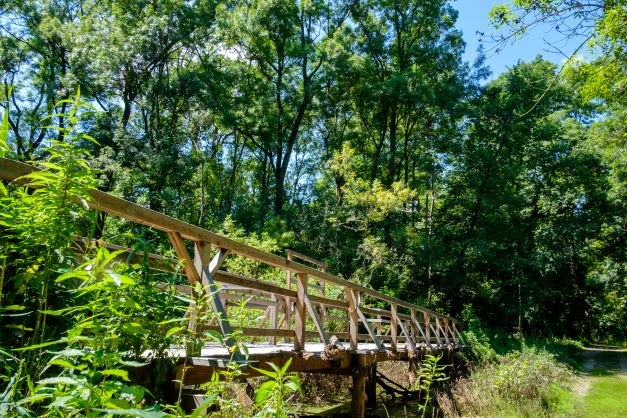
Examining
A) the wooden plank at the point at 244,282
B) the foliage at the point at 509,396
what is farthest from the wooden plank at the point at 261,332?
the foliage at the point at 509,396

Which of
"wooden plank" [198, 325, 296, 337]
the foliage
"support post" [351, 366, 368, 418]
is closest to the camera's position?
"wooden plank" [198, 325, 296, 337]

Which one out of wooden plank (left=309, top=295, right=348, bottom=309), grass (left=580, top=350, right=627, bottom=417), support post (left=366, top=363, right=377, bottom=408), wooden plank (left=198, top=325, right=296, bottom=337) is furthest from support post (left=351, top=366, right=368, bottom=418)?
grass (left=580, top=350, right=627, bottom=417)

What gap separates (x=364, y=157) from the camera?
3000 centimetres

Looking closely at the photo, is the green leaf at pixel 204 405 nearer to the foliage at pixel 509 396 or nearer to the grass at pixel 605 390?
the foliage at pixel 509 396

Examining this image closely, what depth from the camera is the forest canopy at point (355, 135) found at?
2119 cm

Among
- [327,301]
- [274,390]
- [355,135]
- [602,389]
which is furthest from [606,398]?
[355,135]

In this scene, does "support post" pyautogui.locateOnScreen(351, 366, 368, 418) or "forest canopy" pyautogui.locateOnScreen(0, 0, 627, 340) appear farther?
"forest canopy" pyautogui.locateOnScreen(0, 0, 627, 340)

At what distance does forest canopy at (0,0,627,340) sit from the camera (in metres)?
21.2

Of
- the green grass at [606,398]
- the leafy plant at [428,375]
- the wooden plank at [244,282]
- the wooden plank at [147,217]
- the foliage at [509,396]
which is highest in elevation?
the wooden plank at [147,217]

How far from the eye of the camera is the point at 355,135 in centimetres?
2908

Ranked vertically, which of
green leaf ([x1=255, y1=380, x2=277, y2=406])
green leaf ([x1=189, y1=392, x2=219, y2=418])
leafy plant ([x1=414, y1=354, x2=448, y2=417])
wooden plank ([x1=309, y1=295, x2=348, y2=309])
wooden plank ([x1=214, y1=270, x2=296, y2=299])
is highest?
wooden plank ([x1=214, y1=270, x2=296, y2=299])

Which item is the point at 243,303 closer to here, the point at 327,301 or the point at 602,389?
the point at 327,301

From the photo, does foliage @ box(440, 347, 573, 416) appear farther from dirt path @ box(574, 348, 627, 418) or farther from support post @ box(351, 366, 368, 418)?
support post @ box(351, 366, 368, 418)

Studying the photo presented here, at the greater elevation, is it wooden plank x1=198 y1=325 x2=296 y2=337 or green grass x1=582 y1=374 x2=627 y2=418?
wooden plank x1=198 y1=325 x2=296 y2=337
